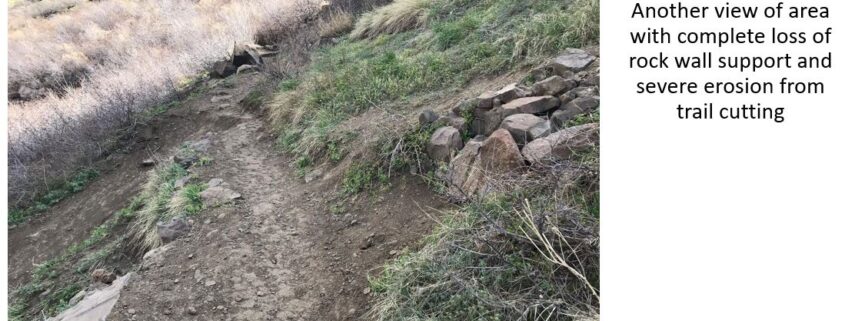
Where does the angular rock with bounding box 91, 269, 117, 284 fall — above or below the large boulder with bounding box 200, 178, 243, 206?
below

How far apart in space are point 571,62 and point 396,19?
5202mm

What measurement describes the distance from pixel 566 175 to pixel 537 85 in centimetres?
141

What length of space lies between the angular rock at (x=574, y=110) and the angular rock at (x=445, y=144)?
2.31 ft

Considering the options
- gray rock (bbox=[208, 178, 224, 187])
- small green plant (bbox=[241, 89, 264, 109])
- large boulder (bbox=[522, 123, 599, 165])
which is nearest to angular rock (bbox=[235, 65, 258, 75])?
small green plant (bbox=[241, 89, 264, 109])

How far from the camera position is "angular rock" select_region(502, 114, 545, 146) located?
3660 mm

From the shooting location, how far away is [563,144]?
325 centimetres

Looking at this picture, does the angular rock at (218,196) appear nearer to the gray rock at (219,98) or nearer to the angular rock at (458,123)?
the angular rock at (458,123)

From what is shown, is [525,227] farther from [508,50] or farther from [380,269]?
[508,50]

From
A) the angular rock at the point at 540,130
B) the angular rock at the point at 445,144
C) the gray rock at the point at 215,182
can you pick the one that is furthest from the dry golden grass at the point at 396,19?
the angular rock at the point at 540,130

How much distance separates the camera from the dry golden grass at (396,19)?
9.00 m

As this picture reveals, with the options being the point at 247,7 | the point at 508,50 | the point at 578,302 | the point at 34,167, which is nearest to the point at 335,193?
the point at 508,50

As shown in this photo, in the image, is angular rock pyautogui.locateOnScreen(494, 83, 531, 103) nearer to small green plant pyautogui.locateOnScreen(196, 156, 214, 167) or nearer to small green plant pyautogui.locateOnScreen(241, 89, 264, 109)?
small green plant pyautogui.locateOnScreen(196, 156, 214, 167)

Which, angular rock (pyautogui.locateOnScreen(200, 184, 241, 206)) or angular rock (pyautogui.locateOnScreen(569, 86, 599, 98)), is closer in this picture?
angular rock (pyautogui.locateOnScreen(569, 86, 599, 98))

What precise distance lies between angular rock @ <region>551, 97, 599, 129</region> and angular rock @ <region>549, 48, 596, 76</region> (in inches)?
22.5
